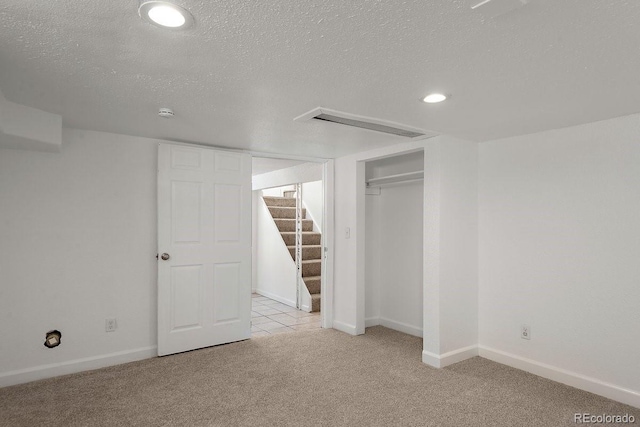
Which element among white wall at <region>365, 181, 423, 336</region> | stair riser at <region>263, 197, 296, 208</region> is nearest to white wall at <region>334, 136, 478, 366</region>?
white wall at <region>365, 181, 423, 336</region>

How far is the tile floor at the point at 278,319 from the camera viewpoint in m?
4.41

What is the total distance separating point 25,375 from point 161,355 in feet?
3.21

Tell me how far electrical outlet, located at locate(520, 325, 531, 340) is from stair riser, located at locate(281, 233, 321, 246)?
334 cm

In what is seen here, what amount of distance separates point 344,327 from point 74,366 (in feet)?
8.43

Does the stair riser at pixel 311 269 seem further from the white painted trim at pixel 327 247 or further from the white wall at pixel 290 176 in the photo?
the white wall at pixel 290 176

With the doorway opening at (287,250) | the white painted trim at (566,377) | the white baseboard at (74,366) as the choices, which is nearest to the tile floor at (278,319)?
the doorway opening at (287,250)

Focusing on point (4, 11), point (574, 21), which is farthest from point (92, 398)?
point (574, 21)

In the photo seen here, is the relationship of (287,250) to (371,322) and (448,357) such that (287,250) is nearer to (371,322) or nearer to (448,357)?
(371,322)

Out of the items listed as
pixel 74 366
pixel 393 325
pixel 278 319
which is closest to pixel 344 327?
pixel 393 325

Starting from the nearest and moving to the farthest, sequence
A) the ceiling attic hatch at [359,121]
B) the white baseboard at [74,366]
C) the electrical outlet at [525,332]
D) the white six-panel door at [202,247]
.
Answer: the ceiling attic hatch at [359,121] → the white baseboard at [74,366] → the electrical outlet at [525,332] → the white six-panel door at [202,247]

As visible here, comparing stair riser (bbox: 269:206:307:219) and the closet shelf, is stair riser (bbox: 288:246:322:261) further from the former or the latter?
the closet shelf

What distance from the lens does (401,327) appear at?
4332mm

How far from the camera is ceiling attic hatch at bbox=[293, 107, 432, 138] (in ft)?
8.42

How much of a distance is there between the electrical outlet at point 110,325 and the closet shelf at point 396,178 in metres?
2.99
